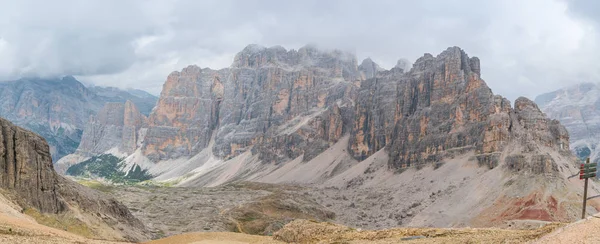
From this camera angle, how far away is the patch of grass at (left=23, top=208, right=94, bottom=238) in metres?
51.7

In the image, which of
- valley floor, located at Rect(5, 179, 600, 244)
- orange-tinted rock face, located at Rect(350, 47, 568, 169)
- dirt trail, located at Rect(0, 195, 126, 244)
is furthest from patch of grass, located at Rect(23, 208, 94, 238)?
orange-tinted rock face, located at Rect(350, 47, 568, 169)

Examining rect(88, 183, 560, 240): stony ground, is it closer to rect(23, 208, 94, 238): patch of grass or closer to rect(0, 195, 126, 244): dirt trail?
rect(23, 208, 94, 238): patch of grass

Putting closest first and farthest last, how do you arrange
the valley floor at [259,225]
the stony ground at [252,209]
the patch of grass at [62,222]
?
the valley floor at [259,225] < the patch of grass at [62,222] < the stony ground at [252,209]

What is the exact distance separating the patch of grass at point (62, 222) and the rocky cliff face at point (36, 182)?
3.91 feet

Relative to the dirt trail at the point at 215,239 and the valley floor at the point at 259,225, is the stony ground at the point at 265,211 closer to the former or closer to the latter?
the valley floor at the point at 259,225

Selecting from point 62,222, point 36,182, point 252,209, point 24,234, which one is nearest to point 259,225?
point 252,209

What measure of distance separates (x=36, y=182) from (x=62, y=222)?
539 centimetres

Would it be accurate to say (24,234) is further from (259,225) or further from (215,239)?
(259,225)

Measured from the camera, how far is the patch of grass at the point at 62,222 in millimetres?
51656

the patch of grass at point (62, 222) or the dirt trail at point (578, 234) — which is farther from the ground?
the dirt trail at point (578, 234)

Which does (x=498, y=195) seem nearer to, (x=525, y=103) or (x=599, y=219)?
(x=525, y=103)

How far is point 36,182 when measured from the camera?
57.7m

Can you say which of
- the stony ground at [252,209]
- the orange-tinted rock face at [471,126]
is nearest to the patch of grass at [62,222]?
the stony ground at [252,209]

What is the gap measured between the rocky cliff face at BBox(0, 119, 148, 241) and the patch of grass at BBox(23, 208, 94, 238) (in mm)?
1193
